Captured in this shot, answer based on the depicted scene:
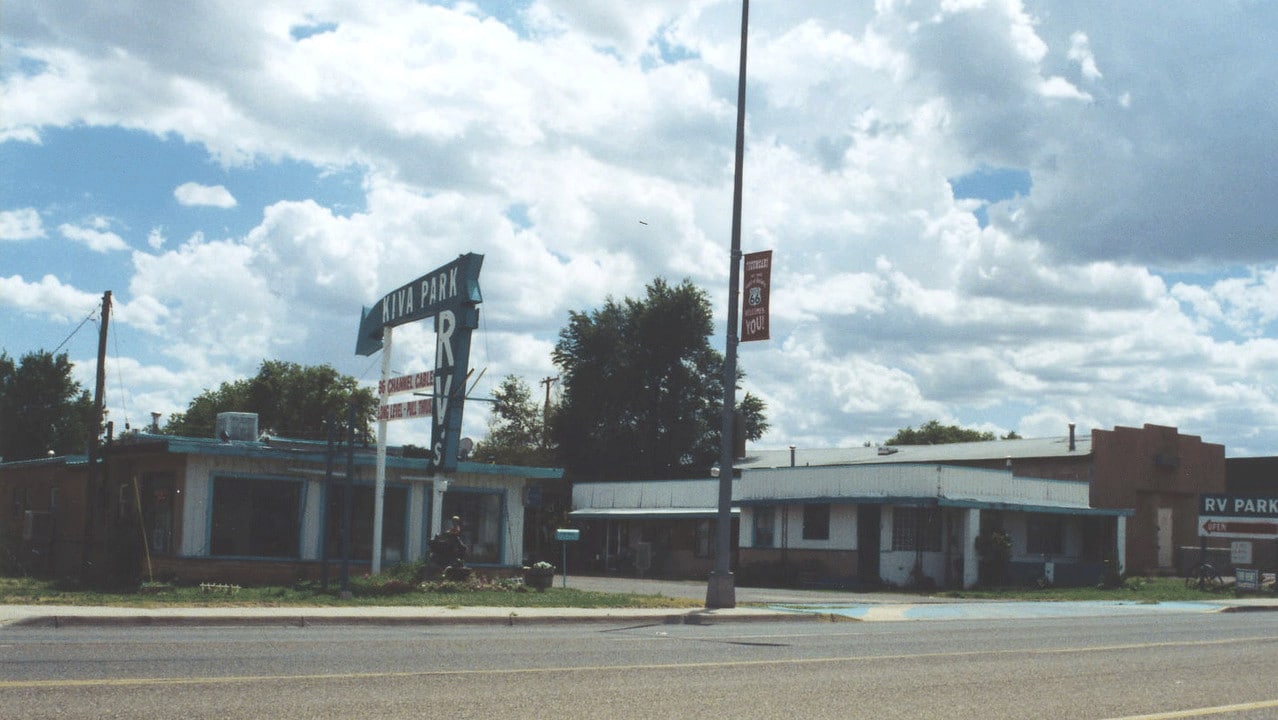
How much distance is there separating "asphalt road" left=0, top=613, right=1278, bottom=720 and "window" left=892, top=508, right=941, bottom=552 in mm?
20574

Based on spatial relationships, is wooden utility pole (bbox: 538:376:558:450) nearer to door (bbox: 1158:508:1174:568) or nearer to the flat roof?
the flat roof

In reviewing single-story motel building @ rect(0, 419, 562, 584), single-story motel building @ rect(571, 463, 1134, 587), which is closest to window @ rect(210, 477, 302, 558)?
single-story motel building @ rect(0, 419, 562, 584)

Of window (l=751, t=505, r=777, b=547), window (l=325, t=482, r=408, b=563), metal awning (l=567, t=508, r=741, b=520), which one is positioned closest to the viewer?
window (l=325, t=482, r=408, b=563)

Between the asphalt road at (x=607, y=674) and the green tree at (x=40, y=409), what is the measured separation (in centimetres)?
7440

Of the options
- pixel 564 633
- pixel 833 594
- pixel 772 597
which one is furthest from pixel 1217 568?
pixel 564 633

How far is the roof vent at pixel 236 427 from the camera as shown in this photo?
101ft

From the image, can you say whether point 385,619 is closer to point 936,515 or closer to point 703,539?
point 936,515

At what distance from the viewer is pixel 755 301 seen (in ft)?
82.5

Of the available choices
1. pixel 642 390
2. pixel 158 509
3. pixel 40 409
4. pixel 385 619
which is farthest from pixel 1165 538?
pixel 40 409

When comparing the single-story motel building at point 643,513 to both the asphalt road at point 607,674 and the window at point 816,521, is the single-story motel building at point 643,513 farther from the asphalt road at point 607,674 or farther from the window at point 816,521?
the asphalt road at point 607,674

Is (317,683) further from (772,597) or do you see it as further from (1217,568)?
(1217,568)

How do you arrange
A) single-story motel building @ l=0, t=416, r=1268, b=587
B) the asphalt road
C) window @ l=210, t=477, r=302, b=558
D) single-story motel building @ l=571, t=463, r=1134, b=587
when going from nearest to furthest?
the asphalt road
window @ l=210, t=477, r=302, b=558
single-story motel building @ l=0, t=416, r=1268, b=587
single-story motel building @ l=571, t=463, r=1134, b=587

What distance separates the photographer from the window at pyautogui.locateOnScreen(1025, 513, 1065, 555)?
142ft

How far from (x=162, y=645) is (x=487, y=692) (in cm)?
534
